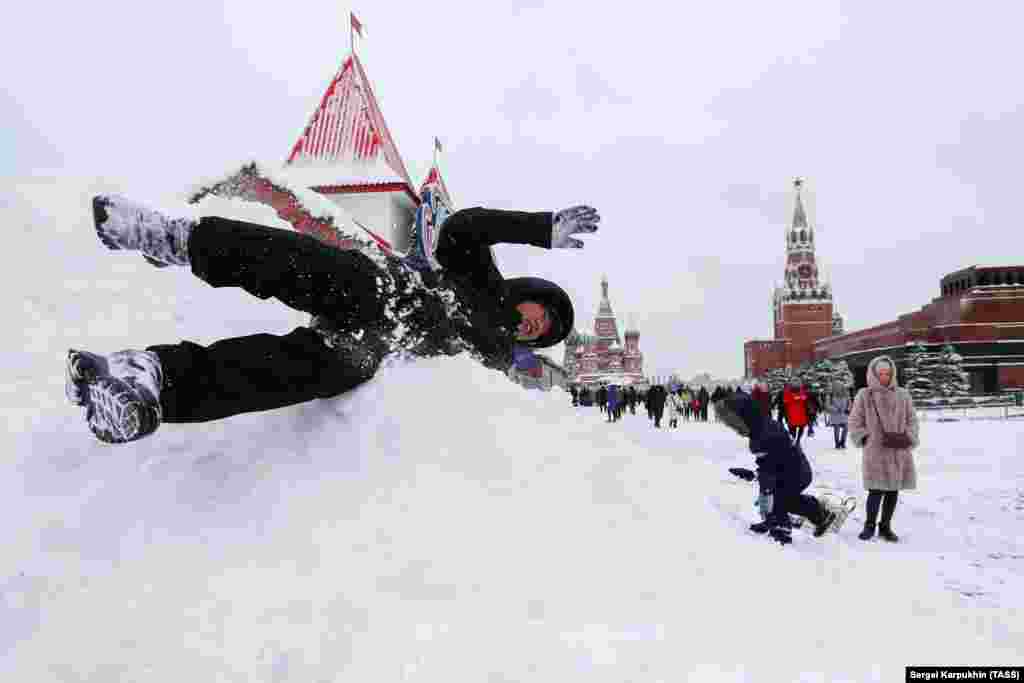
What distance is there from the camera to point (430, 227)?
1728 centimetres

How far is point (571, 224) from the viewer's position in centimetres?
261

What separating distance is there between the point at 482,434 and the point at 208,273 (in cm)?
108

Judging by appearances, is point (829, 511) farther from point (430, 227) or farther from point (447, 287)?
point (430, 227)

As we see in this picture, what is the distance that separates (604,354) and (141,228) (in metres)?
86.1

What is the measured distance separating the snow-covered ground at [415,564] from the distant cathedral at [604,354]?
80.4 meters

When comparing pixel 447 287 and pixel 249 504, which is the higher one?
pixel 447 287

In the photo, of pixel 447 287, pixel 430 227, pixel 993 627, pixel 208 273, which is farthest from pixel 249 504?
pixel 430 227

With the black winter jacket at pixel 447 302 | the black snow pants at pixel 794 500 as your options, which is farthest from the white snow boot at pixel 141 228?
the black snow pants at pixel 794 500

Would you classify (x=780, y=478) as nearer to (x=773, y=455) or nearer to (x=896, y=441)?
(x=773, y=455)

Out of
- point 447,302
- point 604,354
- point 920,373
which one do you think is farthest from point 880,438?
point 604,354

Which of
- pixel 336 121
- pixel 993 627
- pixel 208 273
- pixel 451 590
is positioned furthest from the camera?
pixel 336 121

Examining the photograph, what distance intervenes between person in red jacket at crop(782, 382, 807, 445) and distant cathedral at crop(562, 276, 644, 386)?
229ft

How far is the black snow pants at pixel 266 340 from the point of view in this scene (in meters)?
1.86

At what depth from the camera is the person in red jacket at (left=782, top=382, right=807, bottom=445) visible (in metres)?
11.6
